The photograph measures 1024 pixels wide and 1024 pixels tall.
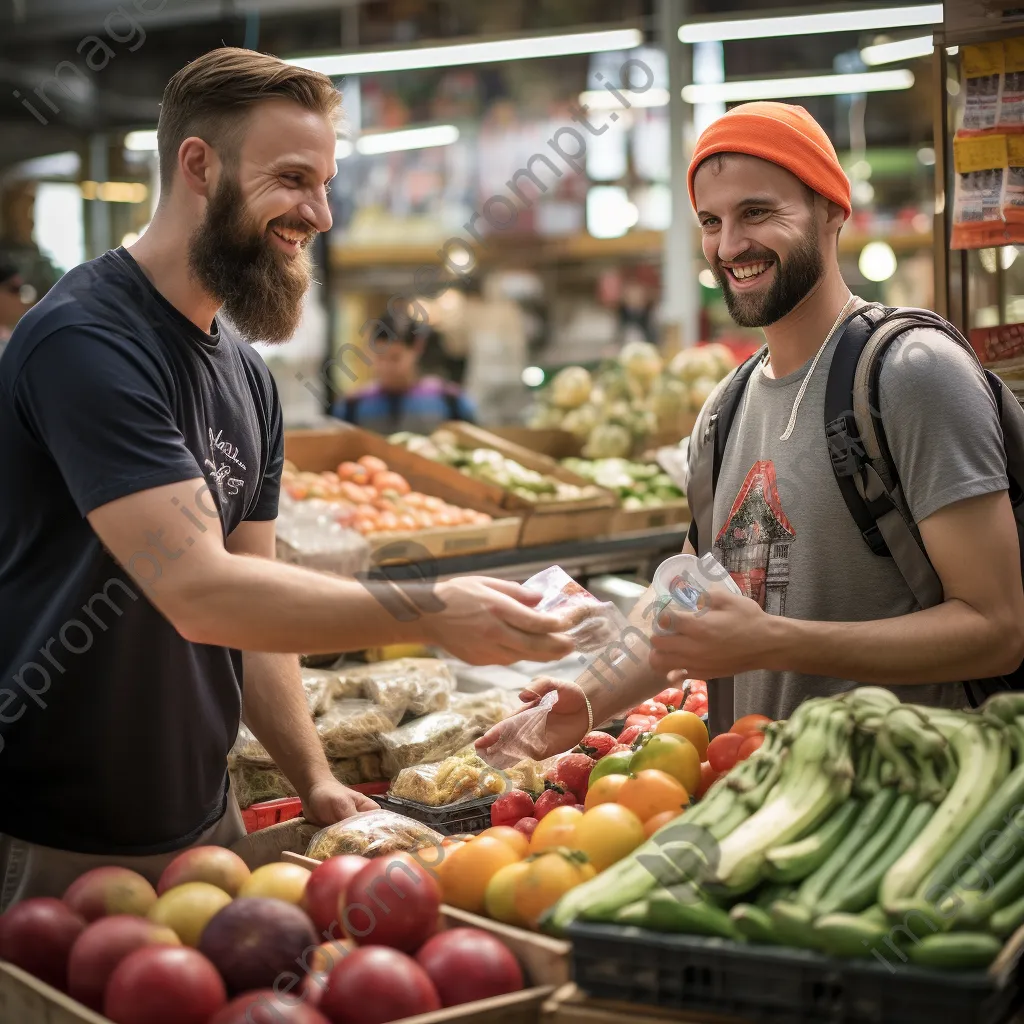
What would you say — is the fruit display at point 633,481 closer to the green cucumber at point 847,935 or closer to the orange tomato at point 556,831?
the orange tomato at point 556,831

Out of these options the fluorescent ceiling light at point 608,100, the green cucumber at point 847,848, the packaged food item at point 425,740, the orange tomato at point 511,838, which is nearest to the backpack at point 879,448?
the green cucumber at point 847,848

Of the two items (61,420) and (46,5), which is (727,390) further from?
(46,5)

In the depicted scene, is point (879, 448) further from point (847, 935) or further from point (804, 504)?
point (847, 935)

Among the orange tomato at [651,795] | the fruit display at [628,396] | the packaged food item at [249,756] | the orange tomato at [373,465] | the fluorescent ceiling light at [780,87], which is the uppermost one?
the fluorescent ceiling light at [780,87]

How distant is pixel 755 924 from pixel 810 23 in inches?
247

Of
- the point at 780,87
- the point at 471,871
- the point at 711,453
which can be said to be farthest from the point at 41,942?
the point at 780,87

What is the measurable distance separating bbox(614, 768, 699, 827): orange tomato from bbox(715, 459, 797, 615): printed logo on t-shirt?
624mm

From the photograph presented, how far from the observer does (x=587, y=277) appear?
11328 millimetres

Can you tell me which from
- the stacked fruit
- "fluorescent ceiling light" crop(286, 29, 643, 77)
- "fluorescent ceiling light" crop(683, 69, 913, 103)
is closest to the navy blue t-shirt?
the stacked fruit

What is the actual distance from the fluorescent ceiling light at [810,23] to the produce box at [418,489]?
3.32 m

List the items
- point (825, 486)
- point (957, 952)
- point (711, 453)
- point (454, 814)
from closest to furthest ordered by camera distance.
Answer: point (957, 952) → point (825, 486) → point (454, 814) → point (711, 453)

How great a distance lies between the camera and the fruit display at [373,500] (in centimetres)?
480

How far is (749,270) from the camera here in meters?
2.60

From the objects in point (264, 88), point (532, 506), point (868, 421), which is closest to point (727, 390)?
point (868, 421)
